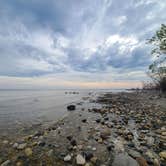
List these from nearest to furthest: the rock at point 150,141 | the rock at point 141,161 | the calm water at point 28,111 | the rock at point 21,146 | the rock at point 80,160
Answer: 1. the rock at point 141,161
2. the rock at point 80,160
3. the rock at point 21,146
4. the rock at point 150,141
5. the calm water at point 28,111

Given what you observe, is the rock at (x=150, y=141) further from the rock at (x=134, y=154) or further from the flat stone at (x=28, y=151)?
the flat stone at (x=28, y=151)

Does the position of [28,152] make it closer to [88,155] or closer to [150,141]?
[88,155]

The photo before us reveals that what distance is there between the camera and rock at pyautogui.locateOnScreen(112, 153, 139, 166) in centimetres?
274

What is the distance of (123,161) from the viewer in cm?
284

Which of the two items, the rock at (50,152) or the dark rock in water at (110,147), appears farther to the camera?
the dark rock in water at (110,147)

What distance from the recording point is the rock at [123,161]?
274cm

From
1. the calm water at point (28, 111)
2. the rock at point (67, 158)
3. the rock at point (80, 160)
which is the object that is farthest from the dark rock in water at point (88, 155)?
the calm water at point (28, 111)

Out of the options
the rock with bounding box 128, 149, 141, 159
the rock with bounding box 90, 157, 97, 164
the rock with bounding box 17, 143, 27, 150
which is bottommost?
the rock with bounding box 90, 157, 97, 164

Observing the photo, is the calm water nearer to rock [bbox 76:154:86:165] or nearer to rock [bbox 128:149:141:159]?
rock [bbox 76:154:86:165]

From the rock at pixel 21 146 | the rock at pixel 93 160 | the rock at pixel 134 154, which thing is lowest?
the rock at pixel 93 160

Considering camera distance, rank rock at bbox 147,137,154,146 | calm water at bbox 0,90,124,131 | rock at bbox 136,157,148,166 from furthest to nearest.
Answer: calm water at bbox 0,90,124,131
rock at bbox 147,137,154,146
rock at bbox 136,157,148,166

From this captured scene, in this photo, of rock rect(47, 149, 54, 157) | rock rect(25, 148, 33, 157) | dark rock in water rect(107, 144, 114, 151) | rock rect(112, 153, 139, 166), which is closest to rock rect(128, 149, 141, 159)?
rock rect(112, 153, 139, 166)

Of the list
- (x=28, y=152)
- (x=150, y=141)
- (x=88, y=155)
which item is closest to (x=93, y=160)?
(x=88, y=155)

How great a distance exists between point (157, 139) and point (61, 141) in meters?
2.98
